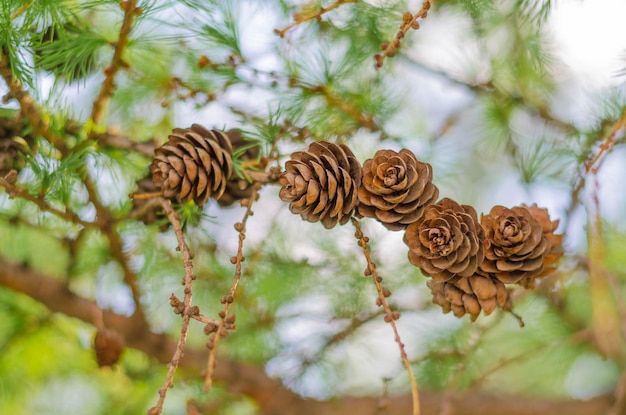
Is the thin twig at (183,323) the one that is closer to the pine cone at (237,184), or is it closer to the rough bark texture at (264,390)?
the pine cone at (237,184)

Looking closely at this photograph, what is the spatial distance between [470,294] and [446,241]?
0.06 meters

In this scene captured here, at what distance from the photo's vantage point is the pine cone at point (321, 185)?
1.45 ft

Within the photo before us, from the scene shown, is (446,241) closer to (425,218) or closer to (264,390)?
(425,218)

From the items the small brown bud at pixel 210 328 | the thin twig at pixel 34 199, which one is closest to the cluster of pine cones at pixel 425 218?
the small brown bud at pixel 210 328

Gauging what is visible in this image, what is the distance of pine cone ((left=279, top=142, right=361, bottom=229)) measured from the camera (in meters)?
0.44

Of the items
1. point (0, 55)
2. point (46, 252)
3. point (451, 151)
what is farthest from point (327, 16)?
point (46, 252)

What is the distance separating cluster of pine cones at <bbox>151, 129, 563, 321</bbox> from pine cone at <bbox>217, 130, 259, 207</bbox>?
3cm

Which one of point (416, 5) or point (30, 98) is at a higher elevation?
point (416, 5)

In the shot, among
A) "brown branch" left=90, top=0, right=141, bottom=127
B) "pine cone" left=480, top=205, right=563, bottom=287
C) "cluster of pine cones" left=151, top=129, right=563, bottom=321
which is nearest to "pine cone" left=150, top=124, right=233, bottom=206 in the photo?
"cluster of pine cones" left=151, top=129, right=563, bottom=321

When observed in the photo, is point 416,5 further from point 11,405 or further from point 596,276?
point 11,405

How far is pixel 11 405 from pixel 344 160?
69 centimetres

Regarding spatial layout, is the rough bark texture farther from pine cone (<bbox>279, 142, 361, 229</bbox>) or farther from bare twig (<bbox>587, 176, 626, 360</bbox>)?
pine cone (<bbox>279, 142, 361, 229</bbox>)

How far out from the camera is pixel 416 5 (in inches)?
A: 29.8

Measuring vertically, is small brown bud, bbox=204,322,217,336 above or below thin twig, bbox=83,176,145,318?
below
